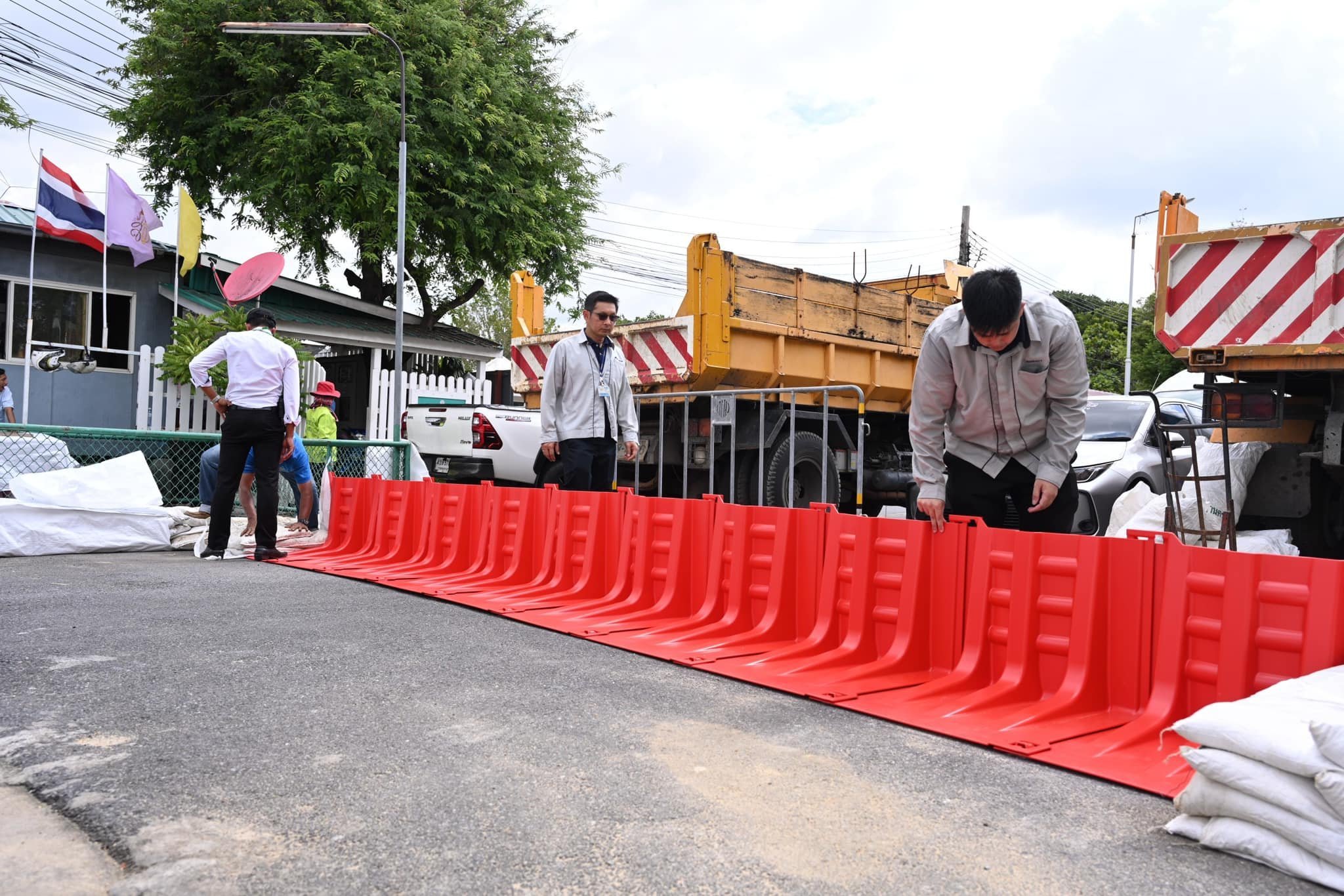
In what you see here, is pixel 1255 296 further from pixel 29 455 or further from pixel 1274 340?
pixel 29 455

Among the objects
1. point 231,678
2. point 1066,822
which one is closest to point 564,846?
point 1066,822

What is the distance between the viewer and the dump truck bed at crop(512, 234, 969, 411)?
8.98 meters

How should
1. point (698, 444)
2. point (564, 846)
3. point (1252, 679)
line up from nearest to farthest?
1. point (564, 846)
2. point (1252, 679)
3. point (698, 444)

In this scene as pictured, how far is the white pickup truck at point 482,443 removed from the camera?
11273 mm

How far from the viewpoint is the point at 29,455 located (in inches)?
344

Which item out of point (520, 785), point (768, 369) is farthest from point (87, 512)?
point (520, 785)

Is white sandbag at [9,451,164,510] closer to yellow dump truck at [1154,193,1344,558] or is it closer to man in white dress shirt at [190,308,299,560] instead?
man in white dress shirt at [190,308,299,560]

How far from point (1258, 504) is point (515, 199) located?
18.7m

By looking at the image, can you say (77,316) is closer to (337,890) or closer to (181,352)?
(181,352)

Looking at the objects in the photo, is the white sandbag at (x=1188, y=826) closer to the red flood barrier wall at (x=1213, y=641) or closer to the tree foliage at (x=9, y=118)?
the red flood barrier wall at (x=1213, y=641)

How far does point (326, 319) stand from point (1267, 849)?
1979 centimetres

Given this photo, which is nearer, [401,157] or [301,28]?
[301,28]

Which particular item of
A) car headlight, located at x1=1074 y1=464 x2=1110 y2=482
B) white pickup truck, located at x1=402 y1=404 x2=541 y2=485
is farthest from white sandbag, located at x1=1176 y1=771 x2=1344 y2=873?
white pickup truck, located at x1=402 y1=404 x2=541 y2=485

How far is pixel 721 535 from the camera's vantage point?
5.35 m
